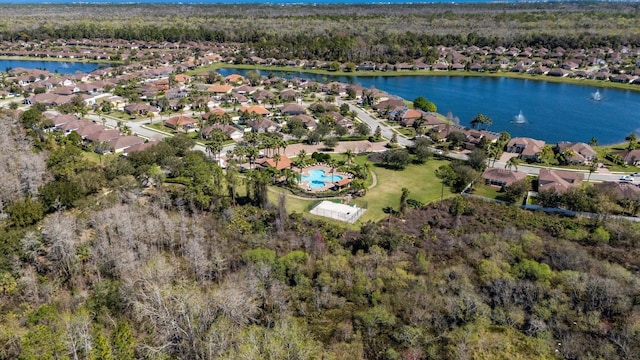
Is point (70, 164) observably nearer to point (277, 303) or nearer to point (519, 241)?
point (277, 303)

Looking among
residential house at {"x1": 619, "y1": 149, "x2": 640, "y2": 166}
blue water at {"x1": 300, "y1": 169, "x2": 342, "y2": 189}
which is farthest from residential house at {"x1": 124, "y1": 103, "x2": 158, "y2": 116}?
residential house at {"x1": 619, "y1": 149, "x2": 640, "y2": 166}

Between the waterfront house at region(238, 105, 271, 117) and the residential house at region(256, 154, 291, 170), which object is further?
the waterfront house at region(238, 105, 271, 117)

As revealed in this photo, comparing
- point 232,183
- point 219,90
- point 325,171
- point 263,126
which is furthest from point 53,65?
point 232,183

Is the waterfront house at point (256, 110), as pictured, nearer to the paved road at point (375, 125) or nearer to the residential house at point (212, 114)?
the residential house at point (212, 114)

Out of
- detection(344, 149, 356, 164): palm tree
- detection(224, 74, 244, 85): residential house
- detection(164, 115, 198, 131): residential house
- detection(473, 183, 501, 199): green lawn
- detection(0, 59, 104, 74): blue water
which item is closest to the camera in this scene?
detection(473, 183, 501, 199): green lawn

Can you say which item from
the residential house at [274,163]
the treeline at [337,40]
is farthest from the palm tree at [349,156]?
the treeline at [337,40]

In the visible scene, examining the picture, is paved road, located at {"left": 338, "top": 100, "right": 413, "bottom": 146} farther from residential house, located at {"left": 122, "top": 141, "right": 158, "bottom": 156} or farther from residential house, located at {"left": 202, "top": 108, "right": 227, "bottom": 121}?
residential house, located at {"left": 122, "top": 141, "right": 158, "bottom": 156}

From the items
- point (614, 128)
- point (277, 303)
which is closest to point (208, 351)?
point (277, 303)
